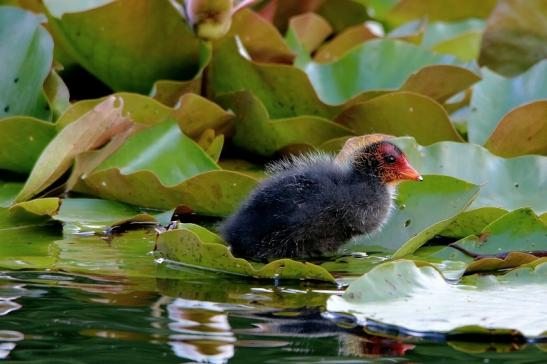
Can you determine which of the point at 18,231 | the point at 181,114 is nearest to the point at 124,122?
the point at 181,114

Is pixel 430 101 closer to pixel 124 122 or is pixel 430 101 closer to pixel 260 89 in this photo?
pixel 260 89

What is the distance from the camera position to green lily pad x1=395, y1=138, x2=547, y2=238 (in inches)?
135

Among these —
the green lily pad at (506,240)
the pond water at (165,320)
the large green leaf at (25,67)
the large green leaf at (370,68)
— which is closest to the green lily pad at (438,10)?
the large green leaf at (370,68)

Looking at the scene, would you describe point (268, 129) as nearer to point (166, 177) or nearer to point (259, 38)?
point (166, 177)

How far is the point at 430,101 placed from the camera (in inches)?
152

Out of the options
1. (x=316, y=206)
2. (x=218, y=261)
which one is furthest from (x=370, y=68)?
(x=218, y=261)

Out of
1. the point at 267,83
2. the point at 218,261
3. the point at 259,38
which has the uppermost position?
the point at 259,38

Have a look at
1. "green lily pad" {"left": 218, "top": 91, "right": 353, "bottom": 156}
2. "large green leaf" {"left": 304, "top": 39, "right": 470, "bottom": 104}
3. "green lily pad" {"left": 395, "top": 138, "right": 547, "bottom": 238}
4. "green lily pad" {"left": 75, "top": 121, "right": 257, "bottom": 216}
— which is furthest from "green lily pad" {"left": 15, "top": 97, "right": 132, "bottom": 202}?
"large green leaf" {"left": 304, "top": 39, "right": 470, "bottom": 104}

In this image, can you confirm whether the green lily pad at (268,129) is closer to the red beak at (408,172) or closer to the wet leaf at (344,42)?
the red beak at (408,172)

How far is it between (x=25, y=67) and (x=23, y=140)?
331 mm

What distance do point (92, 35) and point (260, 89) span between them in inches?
25.0

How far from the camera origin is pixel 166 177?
144 inches

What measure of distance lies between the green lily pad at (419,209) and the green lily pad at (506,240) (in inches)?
3.5

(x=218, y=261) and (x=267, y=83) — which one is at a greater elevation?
(x=267, y=83)
